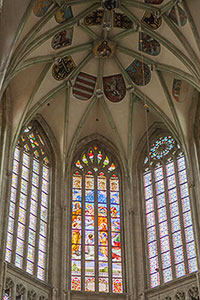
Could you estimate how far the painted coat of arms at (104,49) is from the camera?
93.9 feet

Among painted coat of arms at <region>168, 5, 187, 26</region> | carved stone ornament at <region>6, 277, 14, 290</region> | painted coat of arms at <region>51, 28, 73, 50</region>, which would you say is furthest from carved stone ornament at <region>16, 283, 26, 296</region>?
painted coat of arms at <region>168, 5, 187, 26</region>

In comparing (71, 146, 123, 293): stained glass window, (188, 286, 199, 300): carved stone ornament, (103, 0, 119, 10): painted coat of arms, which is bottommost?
(188, 286, 199, 300): carved stone ornament

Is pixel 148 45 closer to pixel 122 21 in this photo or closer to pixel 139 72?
pixel 122 21

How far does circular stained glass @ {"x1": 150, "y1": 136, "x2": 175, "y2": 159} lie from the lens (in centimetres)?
2991

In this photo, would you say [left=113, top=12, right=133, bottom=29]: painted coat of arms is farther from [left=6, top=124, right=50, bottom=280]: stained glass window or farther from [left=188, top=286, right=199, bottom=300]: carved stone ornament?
[left=188, top=286, right=199, bottom=300]: carved stone ornament

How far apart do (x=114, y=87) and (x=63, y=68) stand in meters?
2.63

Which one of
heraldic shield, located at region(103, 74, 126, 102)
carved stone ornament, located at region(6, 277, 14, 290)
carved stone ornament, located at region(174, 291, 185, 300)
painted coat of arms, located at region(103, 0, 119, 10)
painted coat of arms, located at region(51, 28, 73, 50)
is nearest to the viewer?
carved stone ornament, located at region(6, 277, 14, 290)

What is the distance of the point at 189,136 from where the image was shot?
93.7ft

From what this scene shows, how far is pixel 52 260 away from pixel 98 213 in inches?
129

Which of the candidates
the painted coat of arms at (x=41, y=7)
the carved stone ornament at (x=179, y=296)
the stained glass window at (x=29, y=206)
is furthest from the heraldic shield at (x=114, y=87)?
the carved stone ornament at (x=179, y=296)

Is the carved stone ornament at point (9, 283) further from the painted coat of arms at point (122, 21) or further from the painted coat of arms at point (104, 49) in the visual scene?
the painted coat of arms at point (122, 21)

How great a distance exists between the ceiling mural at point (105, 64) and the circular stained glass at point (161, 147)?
0.95 m

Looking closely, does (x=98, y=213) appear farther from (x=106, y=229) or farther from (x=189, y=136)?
(x=189, y=136)

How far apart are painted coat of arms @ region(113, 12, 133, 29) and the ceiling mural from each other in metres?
0.04
